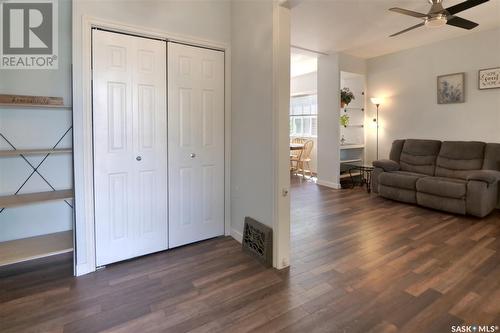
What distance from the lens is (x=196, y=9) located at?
2.80 m

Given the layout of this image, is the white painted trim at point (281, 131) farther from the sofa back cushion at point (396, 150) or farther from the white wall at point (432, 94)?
the white wall at point (432, 94)

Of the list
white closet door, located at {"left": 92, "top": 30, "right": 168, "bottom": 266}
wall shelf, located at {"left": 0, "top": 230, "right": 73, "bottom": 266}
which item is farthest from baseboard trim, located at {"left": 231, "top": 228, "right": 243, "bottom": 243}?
wall shelf, located at {"left": 0, "top": 230, "right": 73, "bottom": 266}

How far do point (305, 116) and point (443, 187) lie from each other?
165 inches

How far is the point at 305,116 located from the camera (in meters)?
7.60

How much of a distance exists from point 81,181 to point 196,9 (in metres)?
1.93

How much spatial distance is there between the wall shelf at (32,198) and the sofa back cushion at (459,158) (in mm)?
5043

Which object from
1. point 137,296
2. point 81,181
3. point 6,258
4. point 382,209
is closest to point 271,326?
point 137,296

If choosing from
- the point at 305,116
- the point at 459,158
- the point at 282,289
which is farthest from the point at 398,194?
the point at 305,116

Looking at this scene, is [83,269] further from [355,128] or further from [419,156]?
[355,128]

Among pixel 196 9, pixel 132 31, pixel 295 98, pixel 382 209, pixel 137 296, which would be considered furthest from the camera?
pixel 295 98

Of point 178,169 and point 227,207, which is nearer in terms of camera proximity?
point 178,169

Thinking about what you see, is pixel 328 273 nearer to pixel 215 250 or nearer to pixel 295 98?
pixel 215 250

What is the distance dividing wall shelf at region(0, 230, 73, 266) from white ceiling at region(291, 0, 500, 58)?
10.9 feet

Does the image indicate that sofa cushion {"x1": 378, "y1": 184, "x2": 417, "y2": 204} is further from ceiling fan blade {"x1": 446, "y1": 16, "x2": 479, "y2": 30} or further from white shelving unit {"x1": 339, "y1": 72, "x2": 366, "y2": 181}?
ceiling fan blade {"x1": 446, "y1": 16, "x2": 479, "y2": 30}
